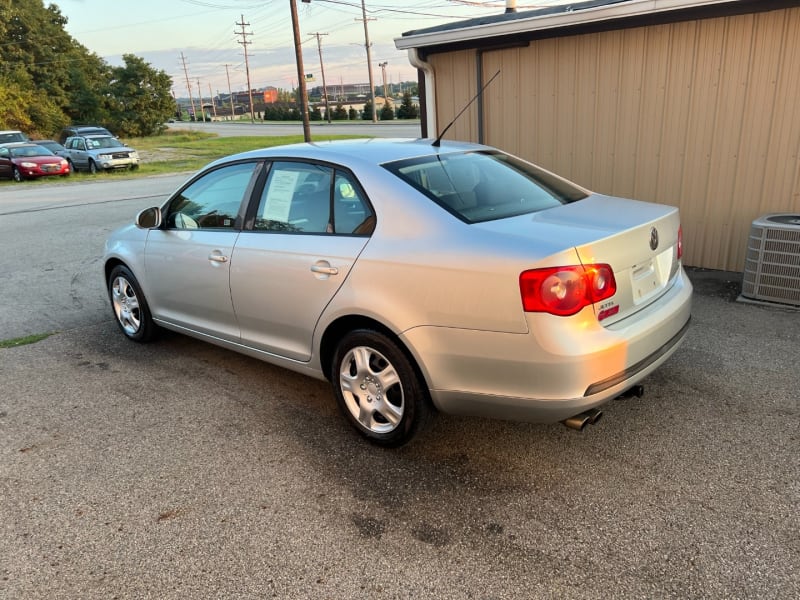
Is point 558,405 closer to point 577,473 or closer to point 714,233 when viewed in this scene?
point 577,473

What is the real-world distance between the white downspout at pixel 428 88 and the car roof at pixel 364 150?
4205 mm

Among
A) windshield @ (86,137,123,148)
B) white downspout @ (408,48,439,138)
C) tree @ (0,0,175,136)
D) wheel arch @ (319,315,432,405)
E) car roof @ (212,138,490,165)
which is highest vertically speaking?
tree @ (0,0,175,136)

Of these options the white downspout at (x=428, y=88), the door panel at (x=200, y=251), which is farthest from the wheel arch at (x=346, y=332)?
the white downspout at (x=428, y=88)

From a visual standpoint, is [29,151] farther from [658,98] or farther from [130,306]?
[658,98]

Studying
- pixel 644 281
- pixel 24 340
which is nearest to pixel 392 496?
pixel 644 281

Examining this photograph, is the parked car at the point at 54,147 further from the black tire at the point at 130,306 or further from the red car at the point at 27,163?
the black tire at the point at 130,306

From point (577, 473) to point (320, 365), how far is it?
153cm

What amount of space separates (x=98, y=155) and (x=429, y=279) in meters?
24.3

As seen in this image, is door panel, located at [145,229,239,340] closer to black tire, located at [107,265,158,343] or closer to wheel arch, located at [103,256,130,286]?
black tire, located at [107,265,158,343]

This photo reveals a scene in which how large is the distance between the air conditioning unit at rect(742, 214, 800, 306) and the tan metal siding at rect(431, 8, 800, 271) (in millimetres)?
823

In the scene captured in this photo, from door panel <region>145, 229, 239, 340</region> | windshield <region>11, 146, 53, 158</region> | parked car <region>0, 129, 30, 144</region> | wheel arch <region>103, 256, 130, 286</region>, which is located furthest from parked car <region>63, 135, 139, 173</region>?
door panel <region>145, 229, 239, 340</region>

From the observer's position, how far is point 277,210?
3846 mm

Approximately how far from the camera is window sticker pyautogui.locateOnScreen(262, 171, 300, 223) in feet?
12.5

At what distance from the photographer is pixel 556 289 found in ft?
8.78
